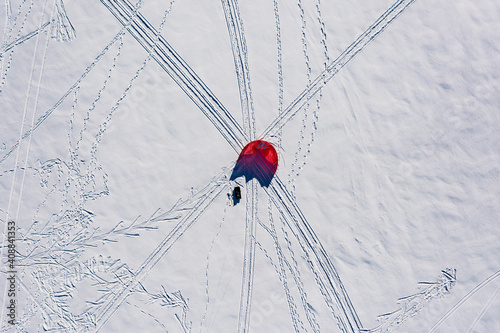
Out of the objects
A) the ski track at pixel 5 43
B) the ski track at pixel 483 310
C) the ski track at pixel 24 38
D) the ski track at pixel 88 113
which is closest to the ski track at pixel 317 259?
the ski track at pixel 483 310

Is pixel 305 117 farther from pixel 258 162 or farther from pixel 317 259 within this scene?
pixel 317 259

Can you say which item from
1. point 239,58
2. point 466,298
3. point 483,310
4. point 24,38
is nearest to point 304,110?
point 239,58

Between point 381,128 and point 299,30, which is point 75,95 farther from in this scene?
point 381,128

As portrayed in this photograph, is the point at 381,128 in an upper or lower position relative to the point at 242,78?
lower

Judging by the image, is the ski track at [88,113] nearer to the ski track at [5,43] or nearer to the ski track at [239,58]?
the ski track at [5,43]

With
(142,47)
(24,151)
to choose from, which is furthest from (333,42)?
(24,151)

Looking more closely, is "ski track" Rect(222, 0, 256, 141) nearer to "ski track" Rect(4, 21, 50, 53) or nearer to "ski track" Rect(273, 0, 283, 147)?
"ski track" Rect(273, 0, 283, 147)

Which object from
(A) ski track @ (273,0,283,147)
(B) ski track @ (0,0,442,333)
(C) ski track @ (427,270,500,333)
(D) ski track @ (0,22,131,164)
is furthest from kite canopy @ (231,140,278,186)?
(C) ski track @ (427,270,500,333)
